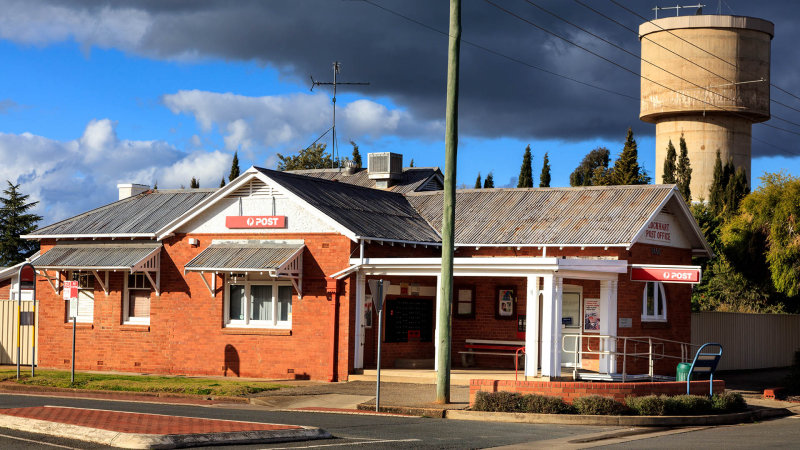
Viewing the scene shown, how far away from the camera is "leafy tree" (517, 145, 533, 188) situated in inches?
2435

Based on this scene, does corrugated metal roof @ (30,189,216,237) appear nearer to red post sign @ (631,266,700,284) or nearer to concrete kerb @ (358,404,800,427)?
concrete kerb @ (358,404,800,427)

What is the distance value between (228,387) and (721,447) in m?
11.8

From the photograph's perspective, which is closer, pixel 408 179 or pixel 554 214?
pixel 554 214

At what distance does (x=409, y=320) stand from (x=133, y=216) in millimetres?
8990

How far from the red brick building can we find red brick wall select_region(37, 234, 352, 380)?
A: 0.13ft

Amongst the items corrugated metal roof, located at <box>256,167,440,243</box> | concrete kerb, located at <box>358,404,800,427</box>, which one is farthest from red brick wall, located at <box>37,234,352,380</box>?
concrete kerb, located at <box>358,404,800,427</box>

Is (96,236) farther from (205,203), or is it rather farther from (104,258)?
(205,203)

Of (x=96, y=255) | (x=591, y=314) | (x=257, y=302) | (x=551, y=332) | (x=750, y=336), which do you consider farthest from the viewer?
(x=750, y=336)

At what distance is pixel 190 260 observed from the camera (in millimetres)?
27406

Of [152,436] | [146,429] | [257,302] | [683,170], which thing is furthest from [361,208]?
[683,170]

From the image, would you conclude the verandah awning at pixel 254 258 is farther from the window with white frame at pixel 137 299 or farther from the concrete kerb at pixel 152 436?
the concrete kerb at pixel 152 436

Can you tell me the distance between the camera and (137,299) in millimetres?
28719

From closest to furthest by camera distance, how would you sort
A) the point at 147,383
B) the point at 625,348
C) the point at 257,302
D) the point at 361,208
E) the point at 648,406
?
the point at 648,406
the point at 147,383
the point at 625,348
the point at 257,302
the point at 361,208

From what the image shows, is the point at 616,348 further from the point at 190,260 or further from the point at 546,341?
the point at 190,260
